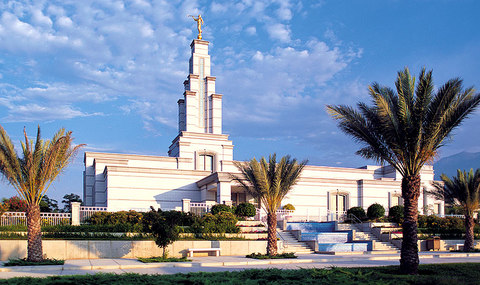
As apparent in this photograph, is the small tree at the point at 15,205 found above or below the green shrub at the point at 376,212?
above

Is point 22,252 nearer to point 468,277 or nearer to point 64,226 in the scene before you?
point 64,226

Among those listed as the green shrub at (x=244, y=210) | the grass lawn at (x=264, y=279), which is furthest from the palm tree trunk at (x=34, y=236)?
the green shrub at (x=244, y=210)

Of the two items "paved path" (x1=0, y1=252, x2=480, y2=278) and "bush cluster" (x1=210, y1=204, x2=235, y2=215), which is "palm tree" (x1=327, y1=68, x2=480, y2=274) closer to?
"paved path" (x1=0, y1=252, x2=480, y2=278)

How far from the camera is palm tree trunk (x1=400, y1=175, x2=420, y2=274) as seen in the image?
15.7m

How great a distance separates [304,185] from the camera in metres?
43.1

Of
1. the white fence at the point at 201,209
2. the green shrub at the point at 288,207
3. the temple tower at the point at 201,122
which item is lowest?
the green shrub at the point at 288,207

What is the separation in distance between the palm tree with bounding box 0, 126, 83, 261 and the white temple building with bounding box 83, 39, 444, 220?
55.0 ft

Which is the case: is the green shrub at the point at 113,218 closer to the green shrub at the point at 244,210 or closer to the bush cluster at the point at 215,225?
the bush cluster at the point at 215,225

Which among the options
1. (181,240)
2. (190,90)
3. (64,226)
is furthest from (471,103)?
(190,90)

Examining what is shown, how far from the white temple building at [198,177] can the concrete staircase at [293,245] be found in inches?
347

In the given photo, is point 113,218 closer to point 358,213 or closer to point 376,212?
point 358,213

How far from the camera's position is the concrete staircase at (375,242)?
28531mm

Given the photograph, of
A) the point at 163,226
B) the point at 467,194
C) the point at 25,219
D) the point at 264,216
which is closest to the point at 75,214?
the point at 25,219

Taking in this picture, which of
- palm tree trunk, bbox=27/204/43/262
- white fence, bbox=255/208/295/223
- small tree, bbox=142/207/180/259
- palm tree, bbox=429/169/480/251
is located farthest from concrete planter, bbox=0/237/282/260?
palm tree, bbox=429/169/480/251
